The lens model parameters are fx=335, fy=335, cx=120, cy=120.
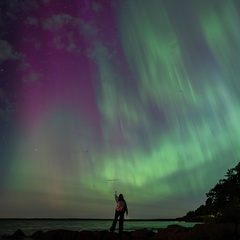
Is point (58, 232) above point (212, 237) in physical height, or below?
above

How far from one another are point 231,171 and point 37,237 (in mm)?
48879

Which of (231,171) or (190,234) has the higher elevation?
(231,171)

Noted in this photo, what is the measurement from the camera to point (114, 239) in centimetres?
1936

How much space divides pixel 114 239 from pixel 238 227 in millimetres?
7261

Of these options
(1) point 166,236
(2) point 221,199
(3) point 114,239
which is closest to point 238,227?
(1) point 166,236

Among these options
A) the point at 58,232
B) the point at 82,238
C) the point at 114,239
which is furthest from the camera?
the point at 58,232

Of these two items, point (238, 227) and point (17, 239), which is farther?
point (17, 239)

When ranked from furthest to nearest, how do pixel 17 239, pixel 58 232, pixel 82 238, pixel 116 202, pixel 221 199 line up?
pixel 221 199 → pixel 17 239 → pixel 58 232 → pixel 82 238 → pixel 116 202

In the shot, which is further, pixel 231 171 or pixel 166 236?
pixel 231 171

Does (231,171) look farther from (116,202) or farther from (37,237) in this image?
(116,202)

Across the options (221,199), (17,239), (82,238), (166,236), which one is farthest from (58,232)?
(221,199)

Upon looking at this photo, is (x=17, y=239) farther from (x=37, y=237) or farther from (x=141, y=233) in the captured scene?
(x=141, y=233)

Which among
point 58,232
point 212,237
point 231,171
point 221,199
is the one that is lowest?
point 212,237

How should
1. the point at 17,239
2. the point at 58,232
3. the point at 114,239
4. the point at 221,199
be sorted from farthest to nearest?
1. the point at 221,199
2. the point at 17,239
3. the point at 58,232
4. the point at 114,239
